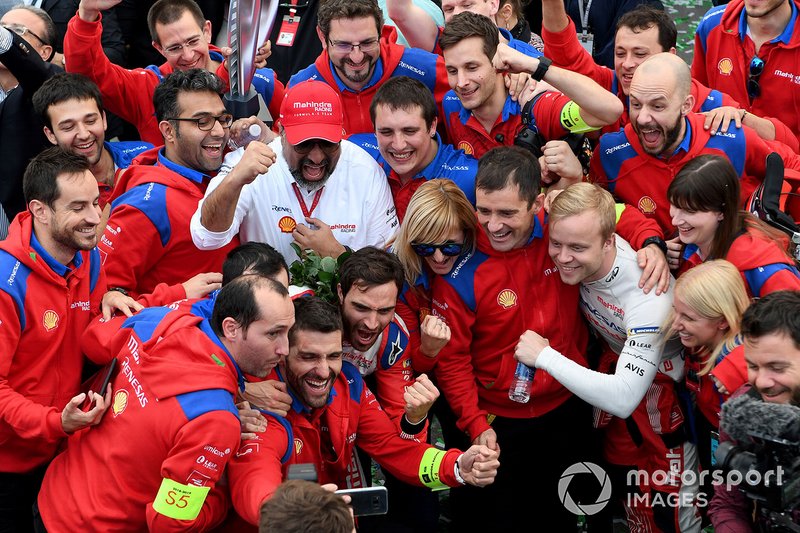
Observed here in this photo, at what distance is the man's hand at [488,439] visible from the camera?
5380 millimetres

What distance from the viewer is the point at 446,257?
551cm

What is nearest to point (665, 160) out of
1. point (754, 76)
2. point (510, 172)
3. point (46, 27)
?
point (510, 172)

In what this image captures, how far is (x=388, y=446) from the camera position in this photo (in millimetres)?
5289

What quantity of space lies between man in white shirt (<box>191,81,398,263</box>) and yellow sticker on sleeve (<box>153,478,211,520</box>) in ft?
5.70

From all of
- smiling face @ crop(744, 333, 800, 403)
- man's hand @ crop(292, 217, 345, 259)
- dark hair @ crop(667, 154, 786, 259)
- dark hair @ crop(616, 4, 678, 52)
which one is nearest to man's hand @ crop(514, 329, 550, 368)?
dark hair @ crop(667, 154, 786, 259)

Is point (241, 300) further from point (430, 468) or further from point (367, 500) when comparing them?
point (430, 468)

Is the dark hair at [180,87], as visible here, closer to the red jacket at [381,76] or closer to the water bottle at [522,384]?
the red jacket at [381,76]

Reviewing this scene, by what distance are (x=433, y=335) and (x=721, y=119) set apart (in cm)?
215

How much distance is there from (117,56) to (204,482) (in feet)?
15.8

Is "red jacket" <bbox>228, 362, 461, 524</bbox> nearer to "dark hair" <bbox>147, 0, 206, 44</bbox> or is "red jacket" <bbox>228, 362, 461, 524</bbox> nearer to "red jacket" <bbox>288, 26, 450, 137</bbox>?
"red jacket" <bbox>288, 26, 450, 137</bbox>

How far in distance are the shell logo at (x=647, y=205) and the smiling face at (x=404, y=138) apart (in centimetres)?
128

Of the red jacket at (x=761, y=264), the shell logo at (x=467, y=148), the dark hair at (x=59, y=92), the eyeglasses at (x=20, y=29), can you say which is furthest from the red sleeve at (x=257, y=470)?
the eyeglasses at (x=20, y=29)

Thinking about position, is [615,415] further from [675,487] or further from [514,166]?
[514,166]

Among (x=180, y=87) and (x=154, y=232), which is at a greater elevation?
(x=180, y=87)
